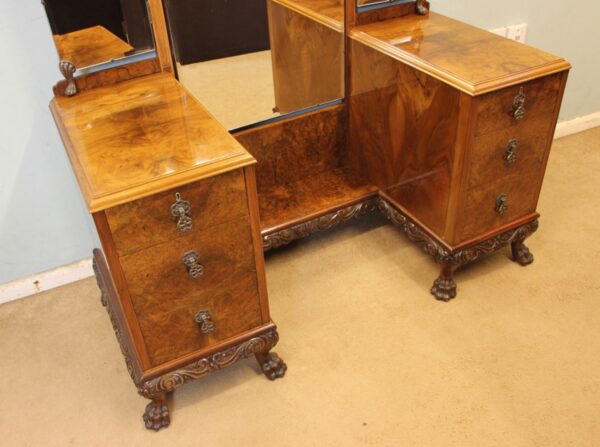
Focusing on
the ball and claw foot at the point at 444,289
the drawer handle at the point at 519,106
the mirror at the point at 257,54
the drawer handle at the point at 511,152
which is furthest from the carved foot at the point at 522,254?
the mirror at the point at 257,54

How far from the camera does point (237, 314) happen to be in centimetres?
131

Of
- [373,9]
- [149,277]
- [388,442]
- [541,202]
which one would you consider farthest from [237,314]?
[541,202]

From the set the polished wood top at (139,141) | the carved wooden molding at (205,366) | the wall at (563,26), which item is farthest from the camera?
the wall at (563,26)

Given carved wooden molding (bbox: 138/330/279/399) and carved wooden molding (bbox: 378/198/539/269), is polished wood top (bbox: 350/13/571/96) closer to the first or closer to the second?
carved wooden molding (bbox: 378/198/539/269)

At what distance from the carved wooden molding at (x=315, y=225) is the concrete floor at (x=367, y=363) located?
0.45ft

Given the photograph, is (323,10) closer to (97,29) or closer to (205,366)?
(97,29)

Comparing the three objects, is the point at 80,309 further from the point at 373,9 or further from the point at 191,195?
the point at 373,9

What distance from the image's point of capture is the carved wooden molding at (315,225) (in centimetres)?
168

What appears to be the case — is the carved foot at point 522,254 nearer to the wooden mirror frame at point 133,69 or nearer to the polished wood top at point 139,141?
the polished wood top at point 139,141

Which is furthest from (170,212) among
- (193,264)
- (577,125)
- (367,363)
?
(577,125)

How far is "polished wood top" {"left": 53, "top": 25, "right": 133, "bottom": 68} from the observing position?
1.32m

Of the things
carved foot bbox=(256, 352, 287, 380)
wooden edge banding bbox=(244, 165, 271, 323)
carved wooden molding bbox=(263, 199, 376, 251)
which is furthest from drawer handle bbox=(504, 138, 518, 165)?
carved foot bbox=(256, 352, 287, 380)

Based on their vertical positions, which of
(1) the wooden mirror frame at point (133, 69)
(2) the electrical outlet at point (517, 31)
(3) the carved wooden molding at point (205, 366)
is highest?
(1) the wooden mirror frame at point (133, 69)

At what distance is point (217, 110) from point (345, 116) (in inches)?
16.9
